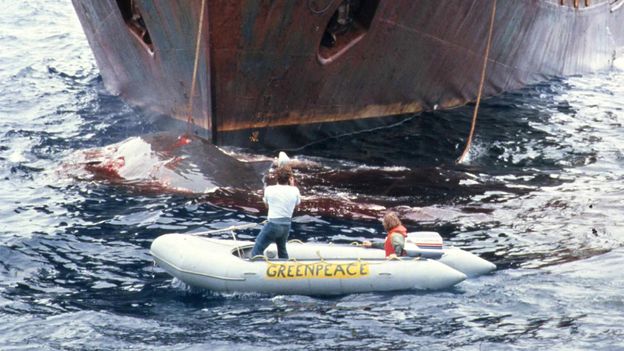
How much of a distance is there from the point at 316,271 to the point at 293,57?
241 inches

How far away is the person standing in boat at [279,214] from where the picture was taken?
37.4ft

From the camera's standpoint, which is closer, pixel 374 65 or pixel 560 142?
pixel 374 65

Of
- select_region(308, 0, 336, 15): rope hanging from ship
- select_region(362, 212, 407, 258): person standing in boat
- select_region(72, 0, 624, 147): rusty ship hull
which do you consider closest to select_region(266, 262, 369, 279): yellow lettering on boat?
select_region(362, 212, 407, 258): person standing in boat

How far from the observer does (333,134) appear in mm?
18156

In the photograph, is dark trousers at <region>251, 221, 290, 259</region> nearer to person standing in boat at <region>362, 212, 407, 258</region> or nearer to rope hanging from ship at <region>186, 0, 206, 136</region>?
person standing in boat at <region>362, 212, 407, 258</region>

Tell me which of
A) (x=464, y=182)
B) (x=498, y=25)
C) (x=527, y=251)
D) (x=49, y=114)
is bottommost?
(x=527, y=251)

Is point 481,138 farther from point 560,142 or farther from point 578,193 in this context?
point 578,193

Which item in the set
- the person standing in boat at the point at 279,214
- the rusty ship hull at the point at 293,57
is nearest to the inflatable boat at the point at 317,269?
the person standing in boat at the point at 279,214

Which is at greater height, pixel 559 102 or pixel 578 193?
pixel 559 102

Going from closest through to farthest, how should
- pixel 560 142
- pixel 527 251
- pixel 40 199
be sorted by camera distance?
pixel 527 251 → pixel 40 199 → pixel 560 142

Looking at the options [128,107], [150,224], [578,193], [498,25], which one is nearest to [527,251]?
[578,193]

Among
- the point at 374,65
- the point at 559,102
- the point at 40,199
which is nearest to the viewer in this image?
the point at 40,199

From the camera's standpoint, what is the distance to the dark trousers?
11.4 metres

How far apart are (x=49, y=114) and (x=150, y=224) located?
7.93 m
